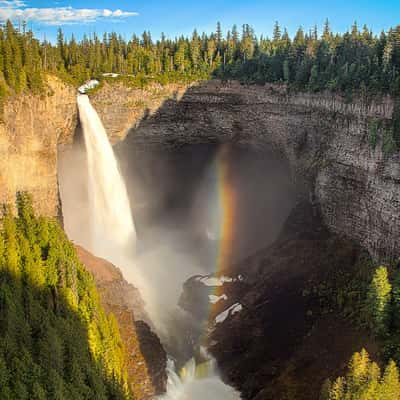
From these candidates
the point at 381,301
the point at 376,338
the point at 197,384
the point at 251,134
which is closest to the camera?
the point at 381,301

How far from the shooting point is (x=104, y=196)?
192ft

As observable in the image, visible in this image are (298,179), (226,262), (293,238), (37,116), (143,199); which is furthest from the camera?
(143,199)

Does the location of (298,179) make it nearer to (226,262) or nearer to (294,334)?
(226,262)

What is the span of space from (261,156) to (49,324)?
121 ft

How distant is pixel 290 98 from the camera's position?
5547cm

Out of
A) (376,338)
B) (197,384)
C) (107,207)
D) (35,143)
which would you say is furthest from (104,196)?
(376,338)

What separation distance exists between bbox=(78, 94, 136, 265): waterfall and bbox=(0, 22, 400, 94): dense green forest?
19.4 ft

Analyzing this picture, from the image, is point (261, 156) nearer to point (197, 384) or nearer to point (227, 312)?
point (227, 312)

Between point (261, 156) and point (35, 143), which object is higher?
point (35, 143)

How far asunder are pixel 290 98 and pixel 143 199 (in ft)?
77.8

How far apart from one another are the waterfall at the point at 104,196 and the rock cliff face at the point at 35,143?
321 cm

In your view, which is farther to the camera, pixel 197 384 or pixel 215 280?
pixel 215 280

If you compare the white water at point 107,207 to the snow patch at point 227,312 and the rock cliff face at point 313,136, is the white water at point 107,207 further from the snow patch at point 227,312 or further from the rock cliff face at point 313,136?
the snow patch at point 227,312

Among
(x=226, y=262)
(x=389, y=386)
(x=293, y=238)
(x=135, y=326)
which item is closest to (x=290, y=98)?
(x=293, y=238)
